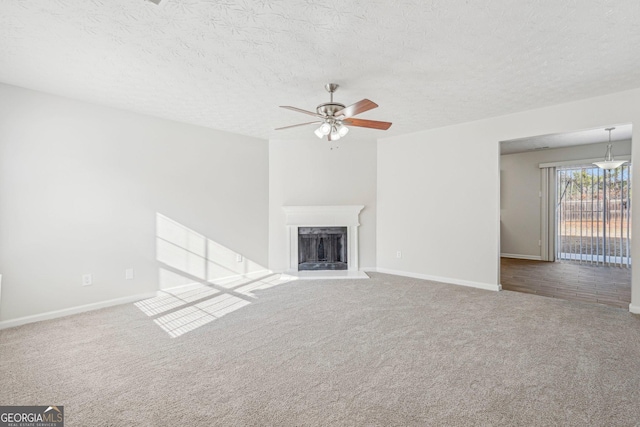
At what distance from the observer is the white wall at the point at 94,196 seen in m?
3.05

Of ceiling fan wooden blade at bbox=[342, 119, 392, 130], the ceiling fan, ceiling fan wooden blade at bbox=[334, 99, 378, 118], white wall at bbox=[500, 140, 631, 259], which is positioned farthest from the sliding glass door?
ceiling fan wooden blade at bbox=[334, 99, 378, 118]

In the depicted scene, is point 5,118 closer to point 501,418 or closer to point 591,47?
point 501,418

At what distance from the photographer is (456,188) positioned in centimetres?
466

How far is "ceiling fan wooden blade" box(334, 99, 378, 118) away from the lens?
2.55 meters

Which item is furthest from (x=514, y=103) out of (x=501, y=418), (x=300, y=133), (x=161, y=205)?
(x=161, y=205)

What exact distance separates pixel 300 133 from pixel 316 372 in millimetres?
3777

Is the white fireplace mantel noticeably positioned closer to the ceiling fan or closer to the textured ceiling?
the textured ceiling

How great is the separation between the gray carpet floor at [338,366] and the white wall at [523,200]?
12.5 feet

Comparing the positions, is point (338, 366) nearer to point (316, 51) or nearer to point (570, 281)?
point (316, 51)

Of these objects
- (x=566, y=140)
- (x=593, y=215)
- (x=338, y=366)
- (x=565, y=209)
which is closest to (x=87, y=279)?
(x=338, y=366)

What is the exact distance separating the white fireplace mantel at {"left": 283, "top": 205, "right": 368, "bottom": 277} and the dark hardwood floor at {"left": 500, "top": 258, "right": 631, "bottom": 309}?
7.86 feet

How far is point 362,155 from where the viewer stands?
552cm

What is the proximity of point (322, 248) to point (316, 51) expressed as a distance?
3745 mm

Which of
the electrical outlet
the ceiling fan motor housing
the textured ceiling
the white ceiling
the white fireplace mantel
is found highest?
the white ceiling
